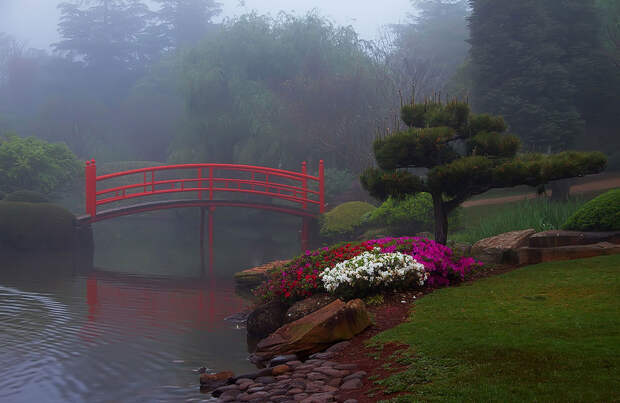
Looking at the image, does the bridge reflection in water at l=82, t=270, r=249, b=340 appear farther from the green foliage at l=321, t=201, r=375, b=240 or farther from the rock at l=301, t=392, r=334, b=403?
the green foliage at l=321, t=201, r=375, b=240

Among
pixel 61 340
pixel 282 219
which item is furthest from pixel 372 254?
pixel 282 219

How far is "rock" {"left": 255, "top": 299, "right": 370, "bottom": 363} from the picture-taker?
6.39 meters

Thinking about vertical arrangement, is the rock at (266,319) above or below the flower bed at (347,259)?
below

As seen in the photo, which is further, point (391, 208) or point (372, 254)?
point (391, 208)

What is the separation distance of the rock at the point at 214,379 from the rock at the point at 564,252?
535cm

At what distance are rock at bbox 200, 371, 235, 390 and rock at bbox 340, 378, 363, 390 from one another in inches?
54.0

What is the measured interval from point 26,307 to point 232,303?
3.41m

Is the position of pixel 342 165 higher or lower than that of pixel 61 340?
higher

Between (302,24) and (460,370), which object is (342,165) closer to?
(302,24)

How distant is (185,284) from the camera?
13.0 metres

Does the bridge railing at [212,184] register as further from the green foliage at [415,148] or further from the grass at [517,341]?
the grass at [517,341]

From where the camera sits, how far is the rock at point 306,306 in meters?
7.63

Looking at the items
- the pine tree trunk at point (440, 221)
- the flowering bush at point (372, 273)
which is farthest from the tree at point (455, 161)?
the flowering bush at point (372, 273)

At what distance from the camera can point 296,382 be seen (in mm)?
5395
